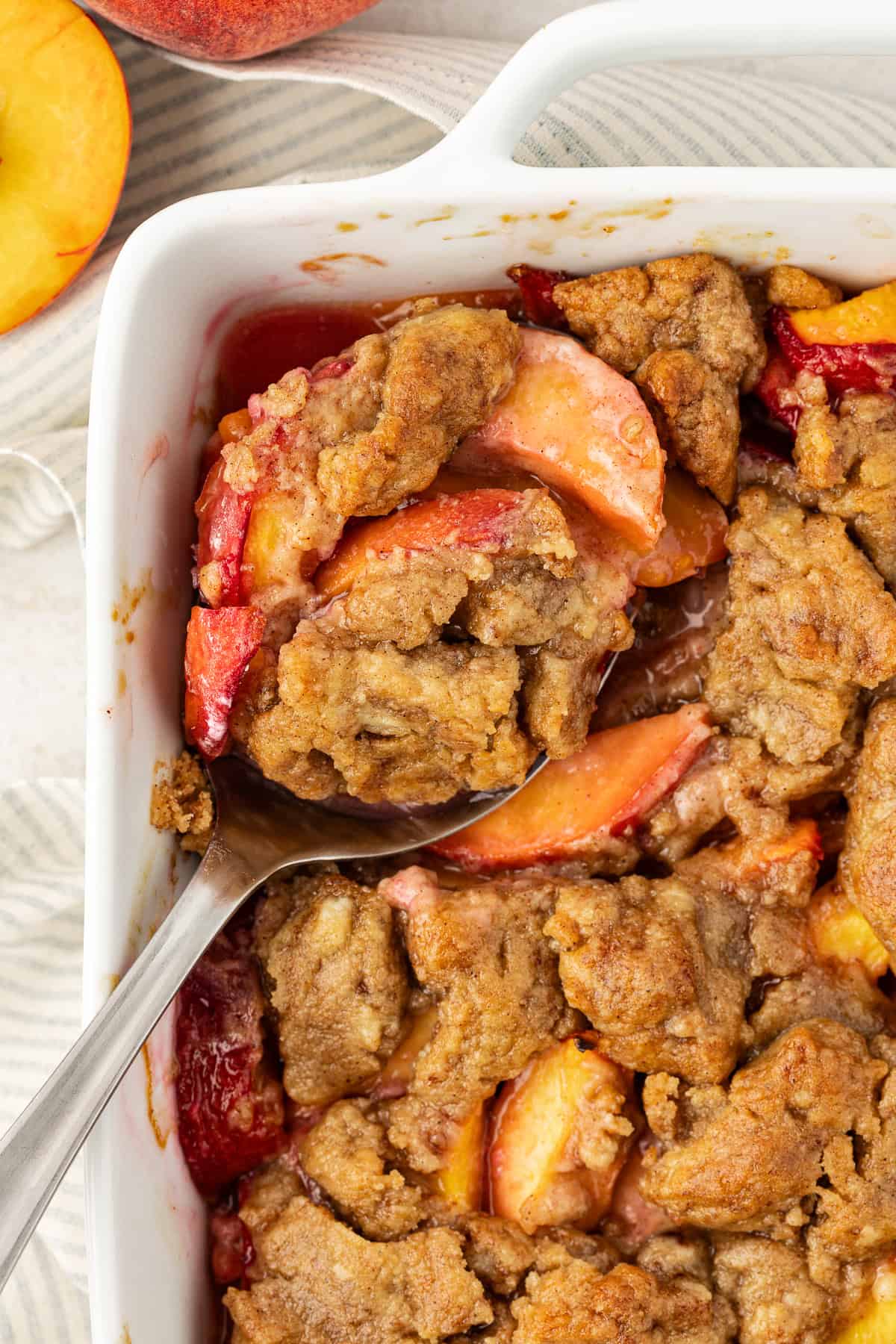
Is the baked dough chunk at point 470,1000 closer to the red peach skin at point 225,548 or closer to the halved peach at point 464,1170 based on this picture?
Answer: the halved peach at point 464,1170

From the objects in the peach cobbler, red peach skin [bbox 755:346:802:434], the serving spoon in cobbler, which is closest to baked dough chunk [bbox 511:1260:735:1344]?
the peach cobbler

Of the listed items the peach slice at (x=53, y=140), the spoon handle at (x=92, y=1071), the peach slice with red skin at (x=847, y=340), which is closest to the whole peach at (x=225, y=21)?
the peach slice at (x=53, y=140)

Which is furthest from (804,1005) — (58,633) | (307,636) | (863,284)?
(58,633)

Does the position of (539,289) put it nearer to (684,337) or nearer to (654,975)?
(684,337)

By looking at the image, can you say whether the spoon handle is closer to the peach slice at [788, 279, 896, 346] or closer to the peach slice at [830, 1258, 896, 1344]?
the peach slice at [830, 1258, 896, 1344]

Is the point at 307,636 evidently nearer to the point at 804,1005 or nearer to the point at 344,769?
the point at 344,769
